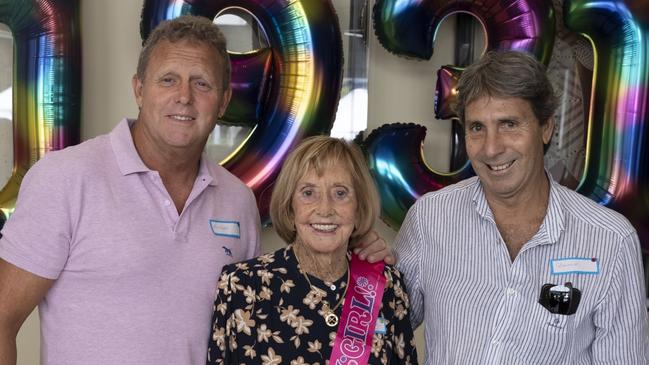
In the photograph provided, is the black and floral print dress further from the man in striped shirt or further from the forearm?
the forearm

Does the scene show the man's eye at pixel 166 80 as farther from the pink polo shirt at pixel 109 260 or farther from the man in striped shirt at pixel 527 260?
the man in striped shirt at pixel 527 260

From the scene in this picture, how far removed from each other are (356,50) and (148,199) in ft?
4.31

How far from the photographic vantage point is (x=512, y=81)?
5.20ft

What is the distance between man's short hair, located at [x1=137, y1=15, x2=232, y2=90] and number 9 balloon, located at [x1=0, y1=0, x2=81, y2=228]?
835 millimetres

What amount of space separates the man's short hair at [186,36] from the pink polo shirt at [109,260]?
24cm

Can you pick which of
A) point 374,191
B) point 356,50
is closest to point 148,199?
point 374,191

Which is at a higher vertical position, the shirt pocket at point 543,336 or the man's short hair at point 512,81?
the man's short hair at point 512,81

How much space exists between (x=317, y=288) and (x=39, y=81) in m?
1.33

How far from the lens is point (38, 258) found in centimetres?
148

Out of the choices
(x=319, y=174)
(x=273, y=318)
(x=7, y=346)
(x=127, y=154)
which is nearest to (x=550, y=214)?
(x=319, y=174)

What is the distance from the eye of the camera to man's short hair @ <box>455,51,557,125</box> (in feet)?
5.22

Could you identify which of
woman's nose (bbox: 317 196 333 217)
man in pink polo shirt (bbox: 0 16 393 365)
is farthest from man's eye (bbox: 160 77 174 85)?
woman's nose (bbox: 317 196 333 217)

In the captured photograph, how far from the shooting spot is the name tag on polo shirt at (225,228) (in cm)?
170

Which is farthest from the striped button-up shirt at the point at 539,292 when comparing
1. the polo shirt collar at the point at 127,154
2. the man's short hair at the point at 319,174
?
the polo shirt collar at the point at 127,154
